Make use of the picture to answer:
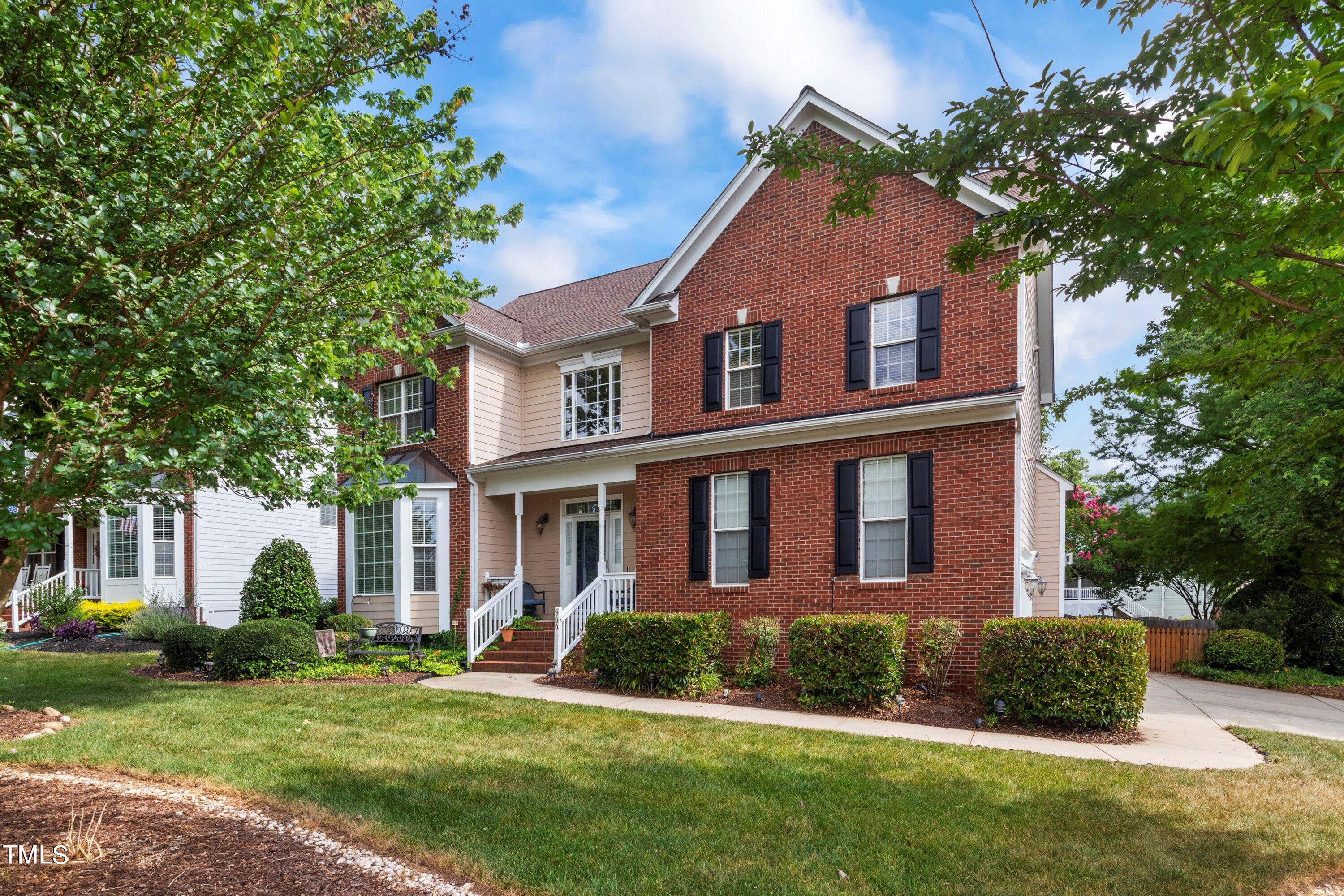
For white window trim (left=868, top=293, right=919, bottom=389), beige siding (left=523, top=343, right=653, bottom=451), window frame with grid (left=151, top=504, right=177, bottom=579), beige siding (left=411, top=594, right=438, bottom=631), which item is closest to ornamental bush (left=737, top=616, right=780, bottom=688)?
white window trim (left=868, top=293, right=919, bottom=389)

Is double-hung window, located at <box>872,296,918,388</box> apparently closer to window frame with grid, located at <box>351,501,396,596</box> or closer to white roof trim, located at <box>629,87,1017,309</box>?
white roof trim, located at <box>629,87,1017,309</box>

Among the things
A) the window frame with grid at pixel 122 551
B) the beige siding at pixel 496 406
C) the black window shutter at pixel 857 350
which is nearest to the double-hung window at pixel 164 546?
the window frame with grid at pixel 122 551

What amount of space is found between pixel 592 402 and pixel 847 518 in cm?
667

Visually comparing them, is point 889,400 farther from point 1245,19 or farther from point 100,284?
point 100,284

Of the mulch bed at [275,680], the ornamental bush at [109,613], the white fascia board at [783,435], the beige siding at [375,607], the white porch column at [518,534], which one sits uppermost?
the white fascia board at [783,435]

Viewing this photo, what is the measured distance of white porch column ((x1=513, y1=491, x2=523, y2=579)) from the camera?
50.2 ft

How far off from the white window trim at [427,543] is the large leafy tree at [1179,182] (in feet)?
40.6

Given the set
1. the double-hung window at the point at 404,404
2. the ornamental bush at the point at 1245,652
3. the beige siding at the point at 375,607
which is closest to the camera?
the ornamental bush at the point at 1245,652

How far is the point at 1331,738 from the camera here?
8969mm

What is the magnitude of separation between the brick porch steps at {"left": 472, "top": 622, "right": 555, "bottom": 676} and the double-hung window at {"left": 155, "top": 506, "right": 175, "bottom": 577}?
11.0 metres

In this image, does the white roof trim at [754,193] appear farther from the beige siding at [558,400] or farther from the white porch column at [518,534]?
the white porch column at [518,534]

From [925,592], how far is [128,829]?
9.45 meters

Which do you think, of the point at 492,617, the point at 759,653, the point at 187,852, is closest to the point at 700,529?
the point at 759,653

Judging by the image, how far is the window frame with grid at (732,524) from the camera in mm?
12961
